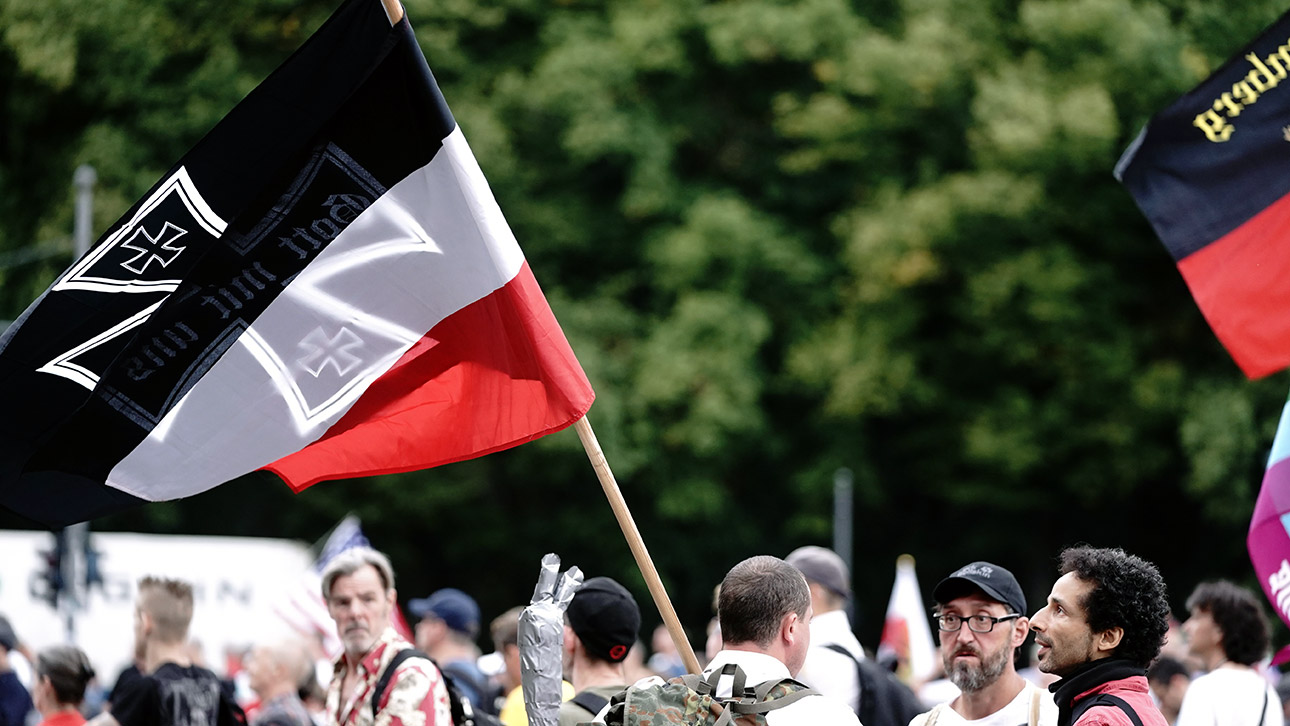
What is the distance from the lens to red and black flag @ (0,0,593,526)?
459 cm

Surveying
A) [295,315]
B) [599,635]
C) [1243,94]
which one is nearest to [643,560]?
[599,635]

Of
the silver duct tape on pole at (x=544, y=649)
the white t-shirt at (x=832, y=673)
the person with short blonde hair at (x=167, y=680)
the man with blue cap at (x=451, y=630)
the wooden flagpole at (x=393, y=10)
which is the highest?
the wooden flagpole at (x=393, y=10)

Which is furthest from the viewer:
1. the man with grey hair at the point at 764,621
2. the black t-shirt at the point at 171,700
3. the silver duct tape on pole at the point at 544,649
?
the black t-shirt at the point at 171,700

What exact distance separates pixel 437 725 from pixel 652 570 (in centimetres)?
105

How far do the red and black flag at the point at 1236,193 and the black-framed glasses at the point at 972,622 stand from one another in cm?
151

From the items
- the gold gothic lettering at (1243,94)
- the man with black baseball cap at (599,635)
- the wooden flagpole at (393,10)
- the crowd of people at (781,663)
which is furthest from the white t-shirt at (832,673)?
the wooden flagpole at (393,10)

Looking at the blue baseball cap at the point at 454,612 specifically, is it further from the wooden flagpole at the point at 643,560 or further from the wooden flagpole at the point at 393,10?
the wooden flagpole at the point at 393,10

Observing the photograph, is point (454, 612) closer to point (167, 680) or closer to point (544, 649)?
point (167, 680)

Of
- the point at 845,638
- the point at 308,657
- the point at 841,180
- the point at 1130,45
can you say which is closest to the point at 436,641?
the point at 308,657

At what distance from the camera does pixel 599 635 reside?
5156mm

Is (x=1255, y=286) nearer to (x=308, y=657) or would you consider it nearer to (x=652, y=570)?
(x=652, y=570)

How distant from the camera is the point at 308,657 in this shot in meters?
8.26

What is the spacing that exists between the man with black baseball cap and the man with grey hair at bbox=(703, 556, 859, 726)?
1.22m

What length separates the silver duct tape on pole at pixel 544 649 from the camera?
13.5ft
